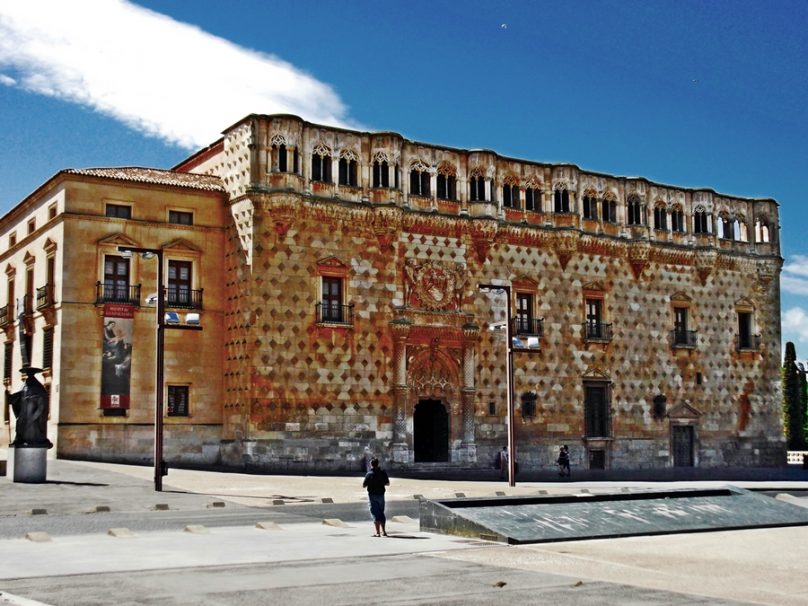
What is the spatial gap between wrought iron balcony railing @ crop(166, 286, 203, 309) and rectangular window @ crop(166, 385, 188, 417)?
3.18m

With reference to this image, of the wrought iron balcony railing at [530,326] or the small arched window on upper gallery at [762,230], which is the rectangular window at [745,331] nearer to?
the small arched window on upper gallery at [762,230]

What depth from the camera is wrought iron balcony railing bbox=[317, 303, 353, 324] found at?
41.2 metres

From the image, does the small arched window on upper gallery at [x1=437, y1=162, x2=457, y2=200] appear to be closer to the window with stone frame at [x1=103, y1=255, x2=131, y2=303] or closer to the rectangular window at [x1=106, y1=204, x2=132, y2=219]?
the rectangular window at [x1=106, y1=204, x2=132, y2=219]

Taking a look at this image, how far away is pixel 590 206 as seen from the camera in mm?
49344

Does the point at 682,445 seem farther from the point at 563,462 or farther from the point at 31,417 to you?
the point at 31,417

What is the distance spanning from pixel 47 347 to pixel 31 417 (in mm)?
10031

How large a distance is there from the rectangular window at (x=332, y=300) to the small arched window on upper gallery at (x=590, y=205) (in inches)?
548

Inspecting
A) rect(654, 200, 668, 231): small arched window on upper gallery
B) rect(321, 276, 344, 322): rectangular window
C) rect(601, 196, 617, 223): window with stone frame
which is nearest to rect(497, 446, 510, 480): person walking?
rect(321, 276, 344, 322): rectangular window

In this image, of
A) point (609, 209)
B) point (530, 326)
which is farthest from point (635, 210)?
point (530, 326)

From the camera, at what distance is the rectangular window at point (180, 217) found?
40781 mm

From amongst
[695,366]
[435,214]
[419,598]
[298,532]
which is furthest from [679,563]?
[695,366]

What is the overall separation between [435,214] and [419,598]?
1278 inches

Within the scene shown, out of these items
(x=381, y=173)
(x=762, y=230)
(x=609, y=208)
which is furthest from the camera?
(x=762, y=230)

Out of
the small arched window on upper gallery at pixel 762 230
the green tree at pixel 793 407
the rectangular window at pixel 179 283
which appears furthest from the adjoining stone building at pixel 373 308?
the green tree at pixel 793 407
